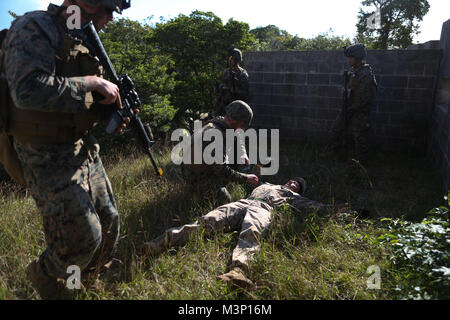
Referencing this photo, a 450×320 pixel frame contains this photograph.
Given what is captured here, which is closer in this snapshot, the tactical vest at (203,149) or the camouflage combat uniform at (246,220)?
the camouflage combat uniform at (246,220)

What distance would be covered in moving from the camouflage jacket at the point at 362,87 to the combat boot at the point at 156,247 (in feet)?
13.4

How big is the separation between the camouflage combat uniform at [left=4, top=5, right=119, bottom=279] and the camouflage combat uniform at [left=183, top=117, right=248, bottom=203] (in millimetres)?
1691

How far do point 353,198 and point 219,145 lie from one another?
1.94m

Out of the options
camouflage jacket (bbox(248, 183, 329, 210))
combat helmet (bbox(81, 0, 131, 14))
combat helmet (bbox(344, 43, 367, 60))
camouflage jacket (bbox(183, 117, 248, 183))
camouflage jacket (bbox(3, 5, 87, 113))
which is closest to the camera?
camouflage jacket (bbox(3, 5, 87, 113))

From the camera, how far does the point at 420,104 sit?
5.91 metres

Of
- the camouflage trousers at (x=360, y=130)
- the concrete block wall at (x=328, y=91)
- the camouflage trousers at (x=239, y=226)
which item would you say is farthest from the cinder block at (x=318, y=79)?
the camouflage trousers at (x=239, y=226)

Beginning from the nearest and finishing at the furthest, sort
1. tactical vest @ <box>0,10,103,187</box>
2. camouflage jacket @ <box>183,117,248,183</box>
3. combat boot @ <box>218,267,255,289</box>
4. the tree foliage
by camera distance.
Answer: tactical vest @ <box>0,10,103,187</box> → combat boot @ <box>218,267,255,289</box> → camouflage jacket @ <box>183,117,248,183</box> → the tree foliage

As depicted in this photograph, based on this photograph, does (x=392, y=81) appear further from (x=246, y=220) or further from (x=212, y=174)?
(x=246, y=220)

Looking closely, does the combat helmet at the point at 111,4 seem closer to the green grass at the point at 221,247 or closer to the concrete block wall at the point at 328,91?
the green grass at the point at 221,247

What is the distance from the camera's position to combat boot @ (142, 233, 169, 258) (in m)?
2.63

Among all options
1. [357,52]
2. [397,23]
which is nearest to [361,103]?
[357,52]

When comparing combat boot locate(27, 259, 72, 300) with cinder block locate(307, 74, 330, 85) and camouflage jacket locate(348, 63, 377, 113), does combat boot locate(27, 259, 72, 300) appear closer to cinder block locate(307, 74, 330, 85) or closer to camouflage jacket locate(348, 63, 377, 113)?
camouflage jacket locate(348, 63, 377, 113)

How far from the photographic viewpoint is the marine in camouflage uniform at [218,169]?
→ 3691mm

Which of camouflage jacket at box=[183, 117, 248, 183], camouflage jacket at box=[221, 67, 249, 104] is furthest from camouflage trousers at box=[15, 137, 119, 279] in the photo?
camouflage jacket at box=[221, 67, 249, 104]
